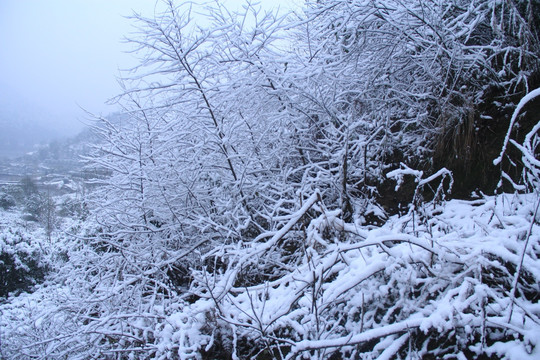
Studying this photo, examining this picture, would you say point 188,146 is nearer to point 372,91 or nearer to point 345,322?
point 372,91

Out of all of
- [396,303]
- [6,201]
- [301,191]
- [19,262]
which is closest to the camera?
[396,303]

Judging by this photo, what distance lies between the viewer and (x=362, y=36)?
410 centimetres

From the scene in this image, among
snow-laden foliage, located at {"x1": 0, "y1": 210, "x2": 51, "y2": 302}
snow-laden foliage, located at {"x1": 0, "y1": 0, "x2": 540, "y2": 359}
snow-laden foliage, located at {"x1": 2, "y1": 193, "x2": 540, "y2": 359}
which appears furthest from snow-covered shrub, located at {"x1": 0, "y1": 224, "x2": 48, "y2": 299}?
snow-laden foliage, located at {"x1": 2, "y1": 193, "x2": 540, "y2": 359}

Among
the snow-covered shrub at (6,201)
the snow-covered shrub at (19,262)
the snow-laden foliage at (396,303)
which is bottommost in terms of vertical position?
the snow-covered shrub at (19,262)

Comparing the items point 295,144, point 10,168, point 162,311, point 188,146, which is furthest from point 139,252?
point 10,168

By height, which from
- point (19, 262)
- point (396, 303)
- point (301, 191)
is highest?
point (301, 191)

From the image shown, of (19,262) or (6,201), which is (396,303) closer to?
(19,262)

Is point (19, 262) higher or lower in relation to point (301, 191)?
lower

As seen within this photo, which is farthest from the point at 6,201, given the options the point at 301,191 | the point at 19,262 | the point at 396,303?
the point at 396,303

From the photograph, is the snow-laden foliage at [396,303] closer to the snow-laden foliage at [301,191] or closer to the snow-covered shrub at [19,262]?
the snow-laden foliage at [301,191]

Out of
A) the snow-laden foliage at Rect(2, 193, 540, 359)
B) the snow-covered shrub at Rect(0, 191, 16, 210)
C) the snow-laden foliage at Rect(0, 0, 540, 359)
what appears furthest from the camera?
the snow-covered shrub at Rect(0, 191, 16, 210)

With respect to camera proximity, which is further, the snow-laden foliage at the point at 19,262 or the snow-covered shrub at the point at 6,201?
the snow-covered shrub at the point at 6,201

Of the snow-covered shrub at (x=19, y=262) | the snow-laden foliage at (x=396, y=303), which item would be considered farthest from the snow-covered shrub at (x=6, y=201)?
the snow-laden foliage at (x=396, y=303)

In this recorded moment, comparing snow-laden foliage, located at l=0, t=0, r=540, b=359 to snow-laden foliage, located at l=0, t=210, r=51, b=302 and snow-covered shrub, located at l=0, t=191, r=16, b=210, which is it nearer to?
snow-laden foliage, located at l=0, t=210, r=51, b=302
